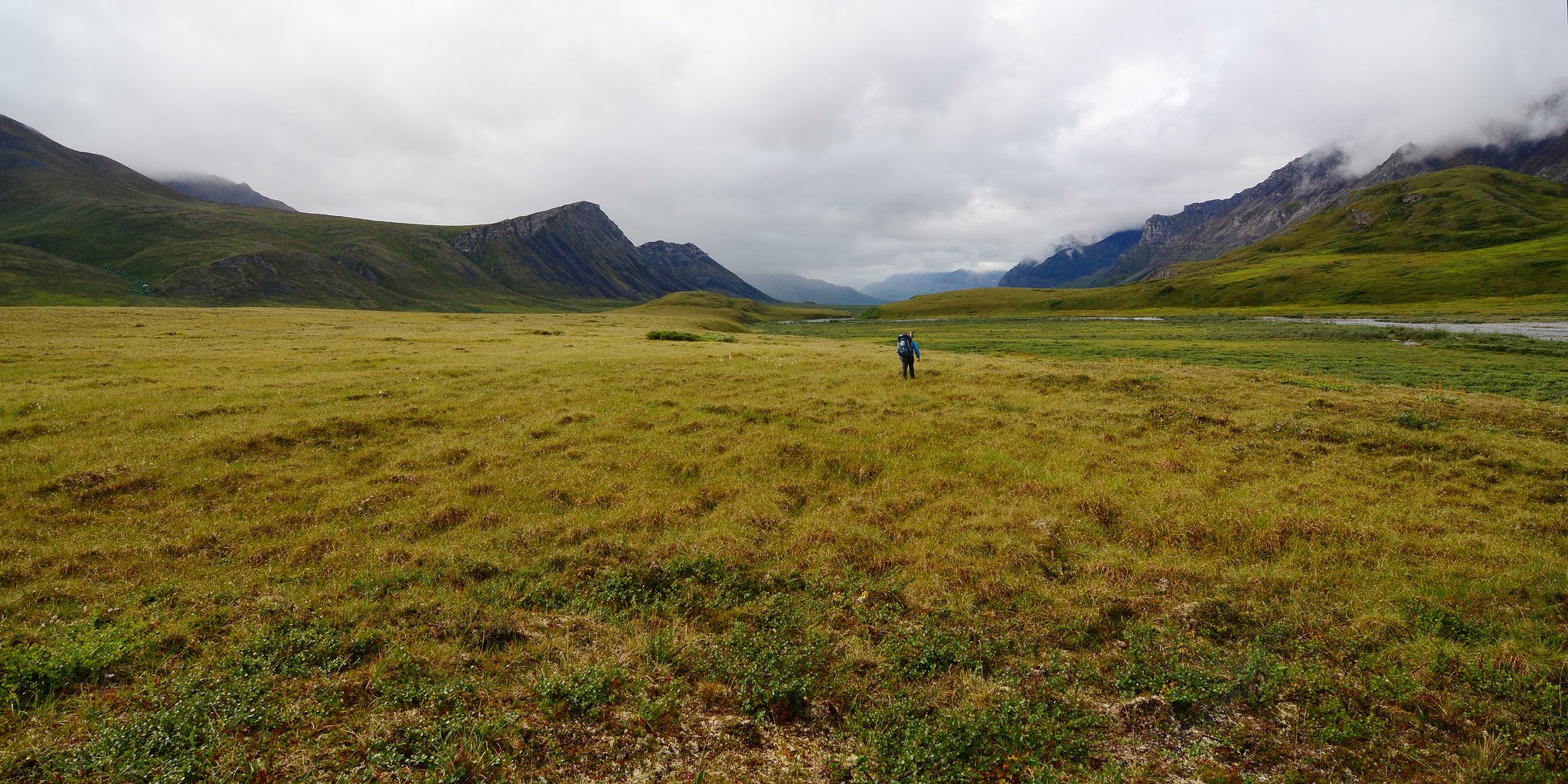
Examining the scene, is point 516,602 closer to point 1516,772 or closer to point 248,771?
point 248,771

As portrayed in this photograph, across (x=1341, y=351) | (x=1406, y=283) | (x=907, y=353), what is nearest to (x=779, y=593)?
(x=907, y=353)

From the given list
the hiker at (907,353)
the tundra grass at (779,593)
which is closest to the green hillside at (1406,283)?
the hiker at (907,353)

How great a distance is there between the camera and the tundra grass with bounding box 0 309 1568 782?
701cm

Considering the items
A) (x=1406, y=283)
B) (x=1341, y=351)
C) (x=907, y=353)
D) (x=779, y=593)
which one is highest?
(x=1406, y=283)

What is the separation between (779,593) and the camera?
36.0ft

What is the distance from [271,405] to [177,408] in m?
2.66

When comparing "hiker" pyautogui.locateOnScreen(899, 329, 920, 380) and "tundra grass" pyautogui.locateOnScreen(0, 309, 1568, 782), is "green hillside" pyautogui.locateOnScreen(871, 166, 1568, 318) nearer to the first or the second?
"hiker" pyautogui.locateOnScreen(899, 329, 920, 380)

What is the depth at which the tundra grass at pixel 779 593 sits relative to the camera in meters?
7.01

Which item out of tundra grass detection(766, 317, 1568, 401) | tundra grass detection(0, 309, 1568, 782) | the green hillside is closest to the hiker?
tundra grass detection(0, 309, 1568, 782)

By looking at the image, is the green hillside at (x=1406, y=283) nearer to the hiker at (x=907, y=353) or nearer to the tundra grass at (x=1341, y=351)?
the tundra grass at (x=1341, y=351)

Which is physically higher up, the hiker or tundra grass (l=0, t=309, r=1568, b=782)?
the hiker

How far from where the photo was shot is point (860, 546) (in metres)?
12.7

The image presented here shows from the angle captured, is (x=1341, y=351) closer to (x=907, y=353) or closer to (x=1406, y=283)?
A: (x=907, y=353)

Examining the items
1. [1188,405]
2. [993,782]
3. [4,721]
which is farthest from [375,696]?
[1188,405]
